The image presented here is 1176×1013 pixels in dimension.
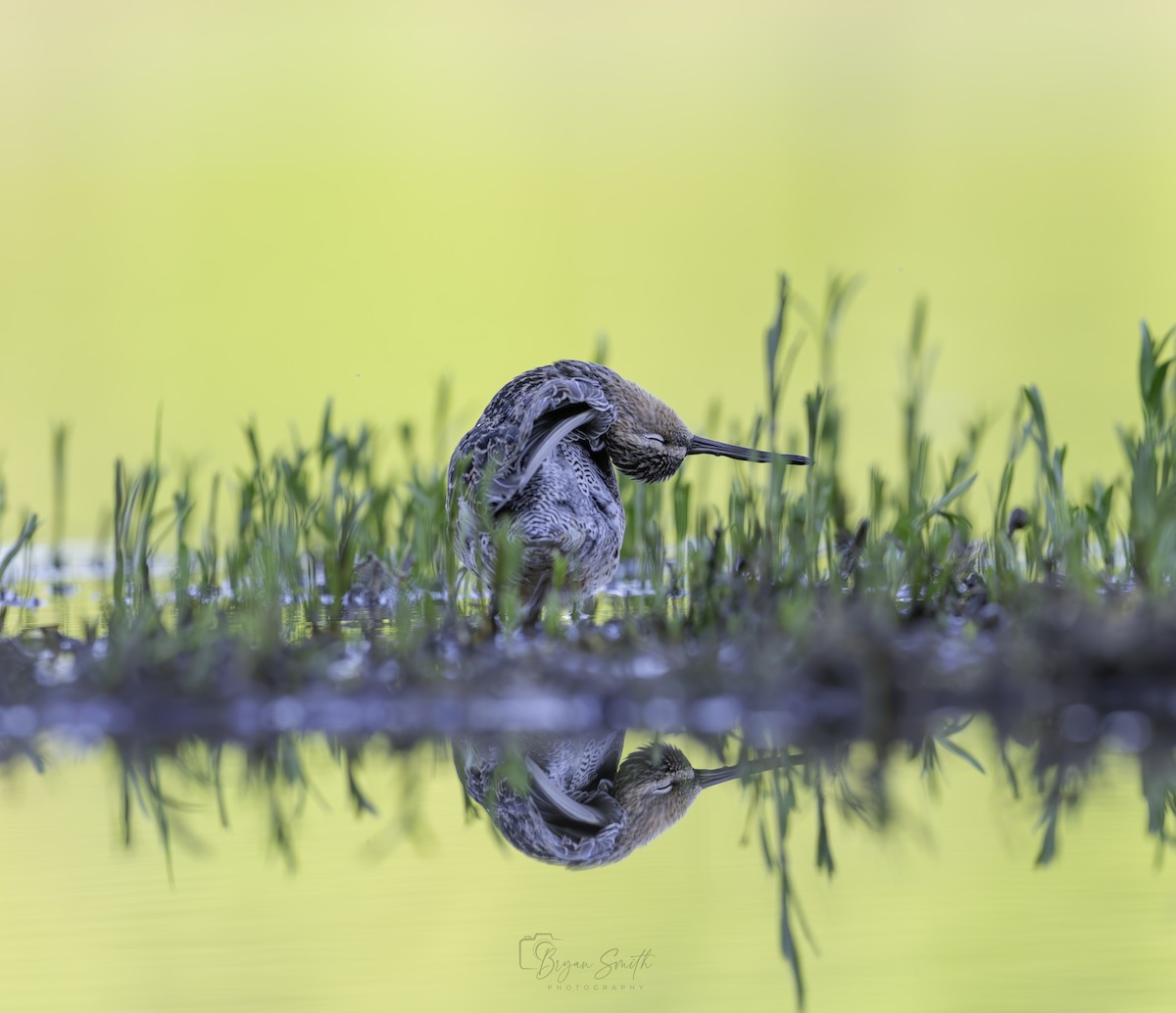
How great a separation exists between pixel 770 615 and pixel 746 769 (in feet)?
2.41

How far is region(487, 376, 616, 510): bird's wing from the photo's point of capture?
4.35 m

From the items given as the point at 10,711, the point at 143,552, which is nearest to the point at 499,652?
the point at 10,711

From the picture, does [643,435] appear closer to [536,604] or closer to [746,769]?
[536,604]

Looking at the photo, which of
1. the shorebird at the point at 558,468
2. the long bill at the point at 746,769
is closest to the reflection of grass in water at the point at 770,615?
the long bill at the point at 746,769

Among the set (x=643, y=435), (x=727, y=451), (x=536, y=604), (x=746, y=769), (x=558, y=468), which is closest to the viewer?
(x=746, y=769)

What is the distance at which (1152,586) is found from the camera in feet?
12.6

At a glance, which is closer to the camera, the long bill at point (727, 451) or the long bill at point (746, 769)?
the long bill at point (746, 769)

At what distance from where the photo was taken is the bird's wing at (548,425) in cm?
435

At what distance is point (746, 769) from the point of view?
306 cm

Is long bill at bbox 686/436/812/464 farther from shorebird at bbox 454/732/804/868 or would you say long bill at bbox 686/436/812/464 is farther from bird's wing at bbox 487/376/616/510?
shorebird at bbox 454/732/804/868

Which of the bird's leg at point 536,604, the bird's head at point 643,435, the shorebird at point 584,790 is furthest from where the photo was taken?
the bird's head at point 643,435

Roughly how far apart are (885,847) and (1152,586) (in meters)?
1.49

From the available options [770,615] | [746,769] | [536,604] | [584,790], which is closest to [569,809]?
[584,790]

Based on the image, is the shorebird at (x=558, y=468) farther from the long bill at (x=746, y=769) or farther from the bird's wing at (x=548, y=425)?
the long bill at (x=746, y=769)
